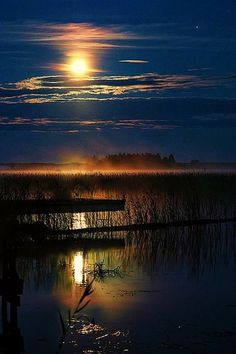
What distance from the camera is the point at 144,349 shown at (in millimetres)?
7391

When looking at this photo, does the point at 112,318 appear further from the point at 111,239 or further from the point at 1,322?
the point at 111,239

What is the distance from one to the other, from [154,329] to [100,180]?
900 inches

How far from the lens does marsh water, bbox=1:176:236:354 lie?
777 centimetres

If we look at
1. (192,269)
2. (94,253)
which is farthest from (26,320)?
(94,253)

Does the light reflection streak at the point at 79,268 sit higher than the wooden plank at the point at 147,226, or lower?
lower

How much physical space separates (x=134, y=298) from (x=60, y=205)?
692 centimetres

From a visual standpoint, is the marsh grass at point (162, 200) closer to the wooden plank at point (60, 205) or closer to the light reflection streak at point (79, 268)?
the wooden plank at point (60, 205)

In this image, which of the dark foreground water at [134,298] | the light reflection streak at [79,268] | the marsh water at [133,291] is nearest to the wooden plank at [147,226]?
the marsh water at [133,291]

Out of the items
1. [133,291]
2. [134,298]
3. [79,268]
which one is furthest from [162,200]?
[134,298]

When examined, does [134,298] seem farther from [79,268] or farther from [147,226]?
[147,226]

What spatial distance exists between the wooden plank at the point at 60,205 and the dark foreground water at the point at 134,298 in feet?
3.00

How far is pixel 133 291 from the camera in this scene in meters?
10.6

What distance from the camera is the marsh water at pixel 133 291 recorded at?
7766 millimetres

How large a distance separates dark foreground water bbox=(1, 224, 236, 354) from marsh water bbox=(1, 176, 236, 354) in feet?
0.03
